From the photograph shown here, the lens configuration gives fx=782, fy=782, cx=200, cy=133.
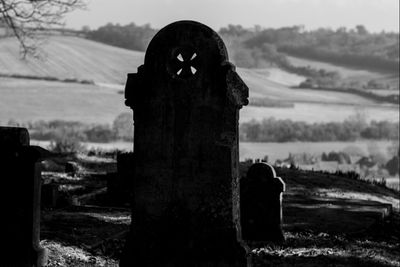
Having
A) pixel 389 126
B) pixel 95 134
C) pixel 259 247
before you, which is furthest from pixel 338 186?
pixel 389 126

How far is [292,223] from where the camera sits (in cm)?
1294

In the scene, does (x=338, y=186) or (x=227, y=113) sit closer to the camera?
(x=227, y=113)

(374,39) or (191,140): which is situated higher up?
(374,39)

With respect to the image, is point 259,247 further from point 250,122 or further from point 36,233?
point 250,122

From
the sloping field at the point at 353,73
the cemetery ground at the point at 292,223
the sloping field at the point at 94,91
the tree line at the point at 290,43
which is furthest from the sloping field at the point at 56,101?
the sloping field at the point at 353,73

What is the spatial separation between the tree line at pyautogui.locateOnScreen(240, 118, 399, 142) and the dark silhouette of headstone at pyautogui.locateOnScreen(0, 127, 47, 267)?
113ft

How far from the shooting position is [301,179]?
754 inches

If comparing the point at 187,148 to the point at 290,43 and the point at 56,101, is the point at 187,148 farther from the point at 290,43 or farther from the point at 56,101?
the point at 290,43

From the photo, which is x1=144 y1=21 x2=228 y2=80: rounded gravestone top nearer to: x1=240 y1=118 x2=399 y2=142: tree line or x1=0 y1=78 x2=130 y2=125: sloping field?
x1=0 y1=78 x2=130 y2=125: sloping field

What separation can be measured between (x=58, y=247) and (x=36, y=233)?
86 cm

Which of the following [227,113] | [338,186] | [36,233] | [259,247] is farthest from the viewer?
[338,186]

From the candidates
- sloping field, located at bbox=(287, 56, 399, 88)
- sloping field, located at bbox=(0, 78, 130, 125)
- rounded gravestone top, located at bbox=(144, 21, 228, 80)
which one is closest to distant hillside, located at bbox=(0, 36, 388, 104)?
sloping field, located at bbox=(0, 78, 130, 125)

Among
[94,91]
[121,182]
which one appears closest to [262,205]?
[121,182]

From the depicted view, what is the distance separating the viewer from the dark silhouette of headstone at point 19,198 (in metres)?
8.73
